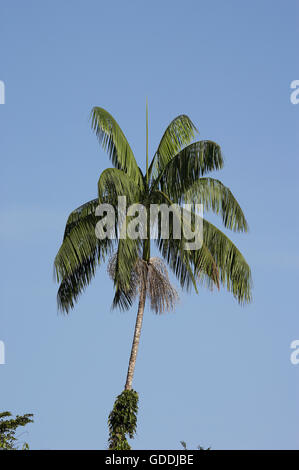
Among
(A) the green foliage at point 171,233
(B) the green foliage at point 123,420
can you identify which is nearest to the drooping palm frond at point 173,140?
(A) the green foliage at point 171,233

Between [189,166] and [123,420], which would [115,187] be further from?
[123,420]

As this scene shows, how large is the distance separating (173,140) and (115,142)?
1665 mm

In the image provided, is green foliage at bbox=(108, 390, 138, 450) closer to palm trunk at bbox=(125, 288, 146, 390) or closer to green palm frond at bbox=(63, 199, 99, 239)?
palm trunk at bbox=(125, 288, 146, 390)

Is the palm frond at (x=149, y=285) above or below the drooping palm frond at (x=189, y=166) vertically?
below

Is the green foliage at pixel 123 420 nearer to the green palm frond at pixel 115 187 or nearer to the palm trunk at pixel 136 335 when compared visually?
the palm trunk at pixel 136 335

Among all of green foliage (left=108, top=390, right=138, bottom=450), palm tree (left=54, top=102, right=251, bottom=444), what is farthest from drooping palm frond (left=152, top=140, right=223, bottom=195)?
green foliage (left=108, top=390, right=138, bottom=450)

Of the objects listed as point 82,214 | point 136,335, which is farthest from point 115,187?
point 136,335

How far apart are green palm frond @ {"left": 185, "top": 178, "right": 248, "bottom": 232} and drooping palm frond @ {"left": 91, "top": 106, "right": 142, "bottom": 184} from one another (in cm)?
152

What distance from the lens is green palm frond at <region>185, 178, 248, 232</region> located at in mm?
24078

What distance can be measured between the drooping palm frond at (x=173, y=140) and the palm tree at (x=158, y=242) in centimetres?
35

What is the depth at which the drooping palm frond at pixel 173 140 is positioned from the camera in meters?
25.0
